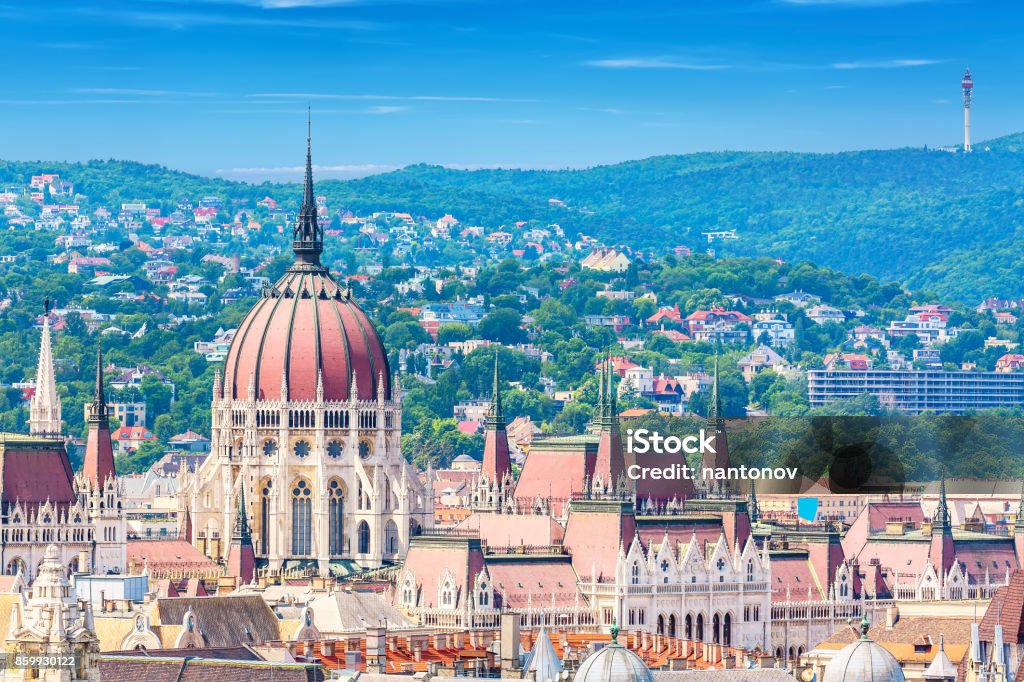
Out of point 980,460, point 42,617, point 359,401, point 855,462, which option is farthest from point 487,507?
point 42,617

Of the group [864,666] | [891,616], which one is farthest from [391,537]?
[864,666]

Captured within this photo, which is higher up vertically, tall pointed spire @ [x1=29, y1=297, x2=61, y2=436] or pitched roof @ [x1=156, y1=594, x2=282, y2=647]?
tall pointed spire @ [x1=29, y1=297, x2=61, y2=436]

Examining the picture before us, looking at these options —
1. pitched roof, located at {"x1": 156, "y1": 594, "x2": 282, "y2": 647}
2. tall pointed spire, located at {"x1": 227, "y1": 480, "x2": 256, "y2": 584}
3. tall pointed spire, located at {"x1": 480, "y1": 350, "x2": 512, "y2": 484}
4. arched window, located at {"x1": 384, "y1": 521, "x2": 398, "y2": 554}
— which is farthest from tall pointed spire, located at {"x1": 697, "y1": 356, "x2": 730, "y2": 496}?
pitched roof, located at {"x1": 156, "y1": 594, "x2": 282, "y2": 647}

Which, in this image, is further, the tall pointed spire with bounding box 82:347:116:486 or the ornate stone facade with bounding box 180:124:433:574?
the ornate stone facade with bounding box 180:124:433:574

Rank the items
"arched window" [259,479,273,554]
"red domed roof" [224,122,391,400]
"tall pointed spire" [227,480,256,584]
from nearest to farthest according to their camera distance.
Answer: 1. "tall pointed spire" [227,480,256,584]
2. "arched window" [259,479,273,554]
3. "red domed roof" [224,122,391,400]

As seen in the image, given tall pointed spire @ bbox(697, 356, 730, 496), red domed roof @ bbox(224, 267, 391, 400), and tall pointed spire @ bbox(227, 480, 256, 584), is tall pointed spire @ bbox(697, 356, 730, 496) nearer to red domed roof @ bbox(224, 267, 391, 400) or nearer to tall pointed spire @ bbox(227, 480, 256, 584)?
red domed roof @ bbox(224, 267, 391, 400)

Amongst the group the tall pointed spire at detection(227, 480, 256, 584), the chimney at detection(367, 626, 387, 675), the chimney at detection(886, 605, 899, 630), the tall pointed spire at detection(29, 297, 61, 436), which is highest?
the tall pointed spire at detection(29, 297, 61, 436)

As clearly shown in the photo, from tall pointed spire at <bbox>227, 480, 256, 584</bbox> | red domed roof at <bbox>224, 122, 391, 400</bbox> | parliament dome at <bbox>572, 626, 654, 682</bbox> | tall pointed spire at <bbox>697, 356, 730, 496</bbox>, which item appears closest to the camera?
parliament dome at <bbox>572, 626, 654, 682</bbox>

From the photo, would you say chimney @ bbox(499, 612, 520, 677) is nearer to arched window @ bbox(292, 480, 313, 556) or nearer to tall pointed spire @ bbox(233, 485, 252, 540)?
tall pointed spire @ bbox(233, 485, 252, 540)

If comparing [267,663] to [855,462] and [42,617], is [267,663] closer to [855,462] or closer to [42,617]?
[42,617]
